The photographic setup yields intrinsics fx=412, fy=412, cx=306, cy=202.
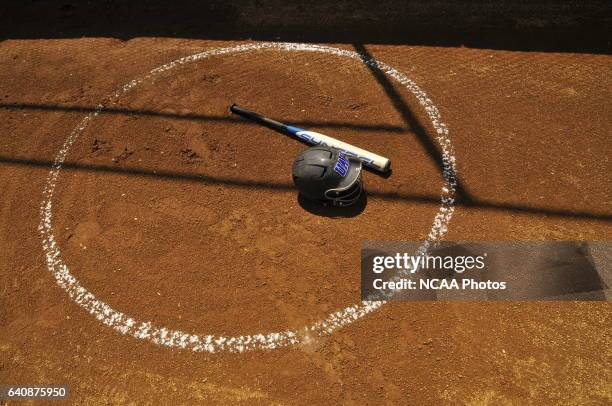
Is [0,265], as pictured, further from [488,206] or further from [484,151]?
[484,151]

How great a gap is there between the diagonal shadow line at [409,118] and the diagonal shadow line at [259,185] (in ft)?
0.94

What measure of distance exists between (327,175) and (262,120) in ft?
7.29

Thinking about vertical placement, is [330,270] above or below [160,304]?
above

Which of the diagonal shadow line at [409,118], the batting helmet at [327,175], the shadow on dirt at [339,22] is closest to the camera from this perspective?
the batting helmet at [327,175]

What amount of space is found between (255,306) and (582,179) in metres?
4.99

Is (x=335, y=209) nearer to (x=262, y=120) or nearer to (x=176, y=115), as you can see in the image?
(x=262, y=120)

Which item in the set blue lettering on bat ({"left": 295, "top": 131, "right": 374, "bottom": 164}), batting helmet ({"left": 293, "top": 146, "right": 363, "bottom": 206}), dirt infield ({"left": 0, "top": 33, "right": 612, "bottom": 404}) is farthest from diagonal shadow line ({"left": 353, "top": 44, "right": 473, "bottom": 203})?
batting helmet ({"left": 293, "top": 146, "right": 363, "bottom": 206})

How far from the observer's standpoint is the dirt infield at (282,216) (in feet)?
15.0

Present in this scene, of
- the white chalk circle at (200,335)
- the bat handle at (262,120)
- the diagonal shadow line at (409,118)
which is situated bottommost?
the white chalk circle at (200,335)

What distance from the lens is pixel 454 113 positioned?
6992mm

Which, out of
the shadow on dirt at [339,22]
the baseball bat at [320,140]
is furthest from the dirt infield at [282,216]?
the shadow on dirt at [339,22]

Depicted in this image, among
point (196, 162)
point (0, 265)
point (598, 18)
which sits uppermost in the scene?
point (598, 18)

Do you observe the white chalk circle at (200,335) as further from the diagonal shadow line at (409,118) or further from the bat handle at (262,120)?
the bat handle at (262,120)

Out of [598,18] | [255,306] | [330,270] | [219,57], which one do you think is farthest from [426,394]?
[598,18]
